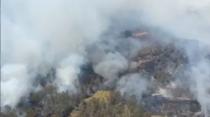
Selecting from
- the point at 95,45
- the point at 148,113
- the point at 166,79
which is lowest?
the point at 148,113

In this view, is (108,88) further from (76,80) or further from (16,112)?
(16,112)

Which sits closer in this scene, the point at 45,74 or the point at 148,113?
the point at 148,113

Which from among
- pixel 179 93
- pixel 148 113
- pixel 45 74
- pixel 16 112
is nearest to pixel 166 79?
pixel 179 93

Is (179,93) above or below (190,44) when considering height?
below

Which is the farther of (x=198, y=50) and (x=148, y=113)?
(x=198, y=50)

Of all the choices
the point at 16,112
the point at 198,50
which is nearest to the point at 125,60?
the point at 198,50

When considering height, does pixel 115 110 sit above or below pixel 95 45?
below

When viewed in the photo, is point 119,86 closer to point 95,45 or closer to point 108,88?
point 108,88

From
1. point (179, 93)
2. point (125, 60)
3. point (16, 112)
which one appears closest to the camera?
point (16, 112)

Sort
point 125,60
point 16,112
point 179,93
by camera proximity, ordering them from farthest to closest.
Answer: point 125,60 < point 179,93 < point 16,112
